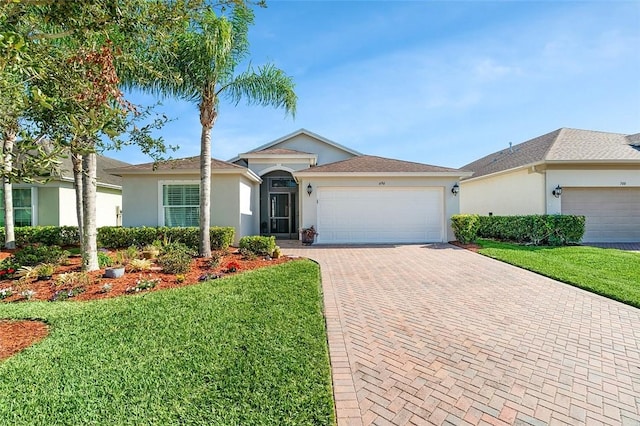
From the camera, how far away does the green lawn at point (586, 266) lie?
6.33m

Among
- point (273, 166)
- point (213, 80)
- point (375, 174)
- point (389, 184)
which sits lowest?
point (389, 184)

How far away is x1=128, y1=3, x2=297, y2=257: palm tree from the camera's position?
821 cm

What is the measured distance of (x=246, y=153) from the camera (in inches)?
684

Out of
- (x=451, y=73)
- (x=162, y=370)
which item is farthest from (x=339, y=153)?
(x=162, y=370)

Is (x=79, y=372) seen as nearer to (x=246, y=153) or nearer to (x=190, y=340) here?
(x=190, y=340)

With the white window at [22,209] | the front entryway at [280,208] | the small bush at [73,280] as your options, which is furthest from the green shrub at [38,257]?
the front entryway at [280,208]

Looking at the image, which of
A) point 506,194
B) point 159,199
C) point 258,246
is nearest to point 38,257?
point 159,199

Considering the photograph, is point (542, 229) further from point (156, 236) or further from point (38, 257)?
point (38, 257)

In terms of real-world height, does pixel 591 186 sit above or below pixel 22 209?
above

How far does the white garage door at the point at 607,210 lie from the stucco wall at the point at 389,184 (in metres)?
5.56

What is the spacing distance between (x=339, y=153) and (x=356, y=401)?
18043 mm

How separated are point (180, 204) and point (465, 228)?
1252 centimetres

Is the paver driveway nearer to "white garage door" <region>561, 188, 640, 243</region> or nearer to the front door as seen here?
"white garage door" <region>561, 188, 640, 243</region>

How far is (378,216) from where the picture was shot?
14008 mm
